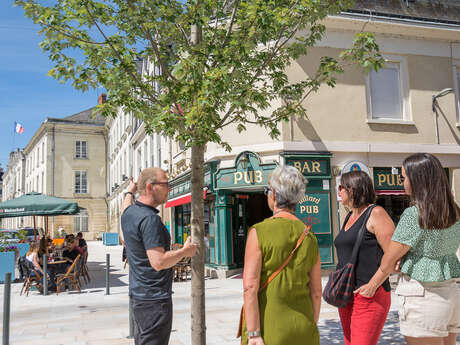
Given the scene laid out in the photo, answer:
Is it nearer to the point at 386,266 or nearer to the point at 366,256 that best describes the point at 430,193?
the point at 386,266

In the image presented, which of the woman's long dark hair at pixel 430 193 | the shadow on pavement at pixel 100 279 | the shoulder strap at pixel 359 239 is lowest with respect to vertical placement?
the shadow on pavement at pixel 100 279

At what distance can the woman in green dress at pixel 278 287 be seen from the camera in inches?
93.7

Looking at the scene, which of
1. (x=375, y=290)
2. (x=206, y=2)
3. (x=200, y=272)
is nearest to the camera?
(x=375, y=290)

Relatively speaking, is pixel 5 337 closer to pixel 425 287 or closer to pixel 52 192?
pixel 425 287

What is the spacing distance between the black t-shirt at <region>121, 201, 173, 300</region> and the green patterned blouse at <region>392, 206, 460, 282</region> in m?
1.62

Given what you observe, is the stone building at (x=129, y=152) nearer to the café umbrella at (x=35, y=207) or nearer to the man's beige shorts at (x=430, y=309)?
the café umbrella at (x=35, y=207)

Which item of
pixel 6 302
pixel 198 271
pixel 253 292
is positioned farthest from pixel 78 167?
pixel 253 292

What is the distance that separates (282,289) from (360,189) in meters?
1.25

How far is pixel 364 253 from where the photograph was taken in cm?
316

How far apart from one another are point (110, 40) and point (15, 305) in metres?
6.97

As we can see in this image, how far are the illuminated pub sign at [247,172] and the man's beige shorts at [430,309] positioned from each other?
9.15m

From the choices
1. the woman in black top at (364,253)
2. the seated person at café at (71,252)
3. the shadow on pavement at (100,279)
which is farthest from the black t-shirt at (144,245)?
the shadow on pavement at (100,279)

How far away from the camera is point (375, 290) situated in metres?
3.00

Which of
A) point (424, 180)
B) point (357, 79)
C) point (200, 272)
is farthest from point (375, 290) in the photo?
point (357, 79)
